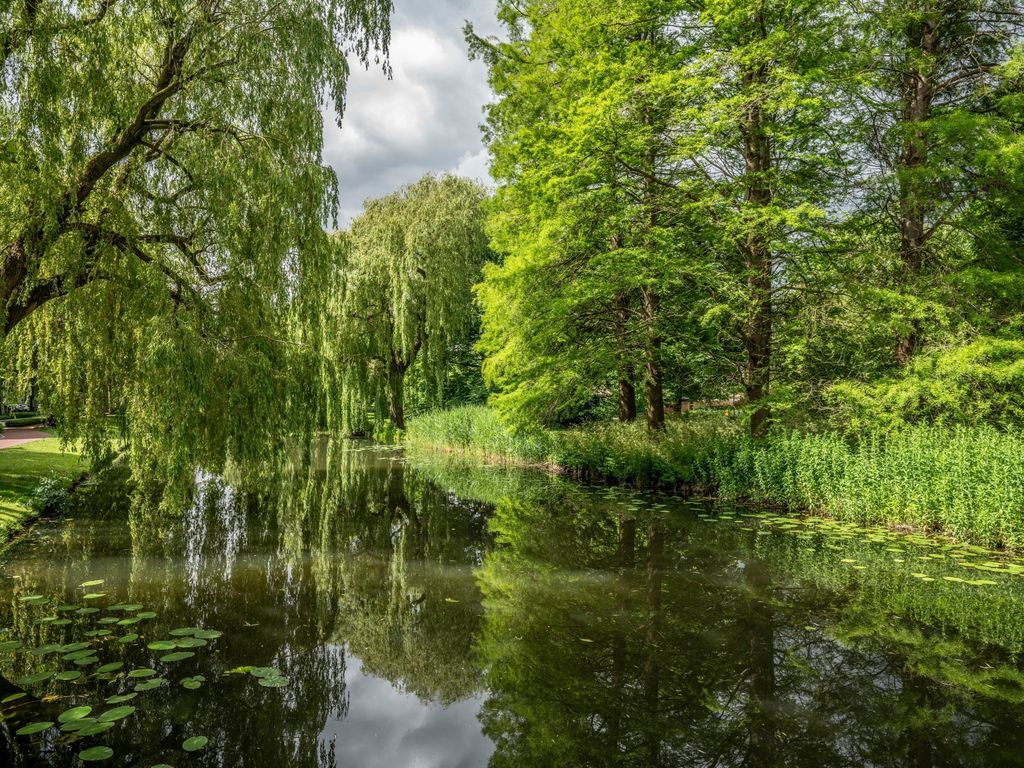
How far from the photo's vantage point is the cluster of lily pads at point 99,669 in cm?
369

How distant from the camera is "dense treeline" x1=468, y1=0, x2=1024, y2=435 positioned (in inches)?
395

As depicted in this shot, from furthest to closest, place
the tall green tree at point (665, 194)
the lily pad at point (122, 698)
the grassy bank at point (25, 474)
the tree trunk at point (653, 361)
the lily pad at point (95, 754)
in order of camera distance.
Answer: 1. the tree trunk at point (653, 361)
2. the tall green tree at point (665, 194)
3. the grassy bank at point (25, 474)
4. the lily pad at point (122, 698)
5. the lily pad at point (95, 754)

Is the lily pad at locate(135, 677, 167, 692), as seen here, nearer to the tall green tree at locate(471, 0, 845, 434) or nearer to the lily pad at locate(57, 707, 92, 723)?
the lily pad at locate(57, 707, 92, 723)

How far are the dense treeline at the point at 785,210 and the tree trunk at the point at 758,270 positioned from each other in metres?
0.05

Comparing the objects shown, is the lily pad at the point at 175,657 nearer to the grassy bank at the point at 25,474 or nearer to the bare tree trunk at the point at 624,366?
the grassy bank at the point at 25,474

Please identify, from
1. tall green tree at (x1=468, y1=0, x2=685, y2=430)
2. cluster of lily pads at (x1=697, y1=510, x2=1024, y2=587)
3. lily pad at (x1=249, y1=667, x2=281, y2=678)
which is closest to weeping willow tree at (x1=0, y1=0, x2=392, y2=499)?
lily pad at (x1=249, y1=667, x2=281, y2=678)

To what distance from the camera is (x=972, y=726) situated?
393 cm

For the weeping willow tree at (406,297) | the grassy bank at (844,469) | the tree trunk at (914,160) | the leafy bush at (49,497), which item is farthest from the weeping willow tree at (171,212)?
the weeping willow tree at (406,297)

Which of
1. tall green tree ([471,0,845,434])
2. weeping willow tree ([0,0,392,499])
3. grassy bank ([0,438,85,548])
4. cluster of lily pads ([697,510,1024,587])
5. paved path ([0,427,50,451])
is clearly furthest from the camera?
paved path ([0,427,50,451])

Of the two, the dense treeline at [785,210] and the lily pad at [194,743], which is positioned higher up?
the dense treeline at [785,210]

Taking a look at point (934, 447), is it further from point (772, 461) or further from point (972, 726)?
point (972, 726)

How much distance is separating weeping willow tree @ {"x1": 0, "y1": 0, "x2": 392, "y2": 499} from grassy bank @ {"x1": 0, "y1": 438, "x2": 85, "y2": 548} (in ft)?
5.43

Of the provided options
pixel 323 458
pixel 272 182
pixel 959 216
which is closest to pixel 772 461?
pixel 959 216

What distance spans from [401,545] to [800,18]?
11820 millimetres
